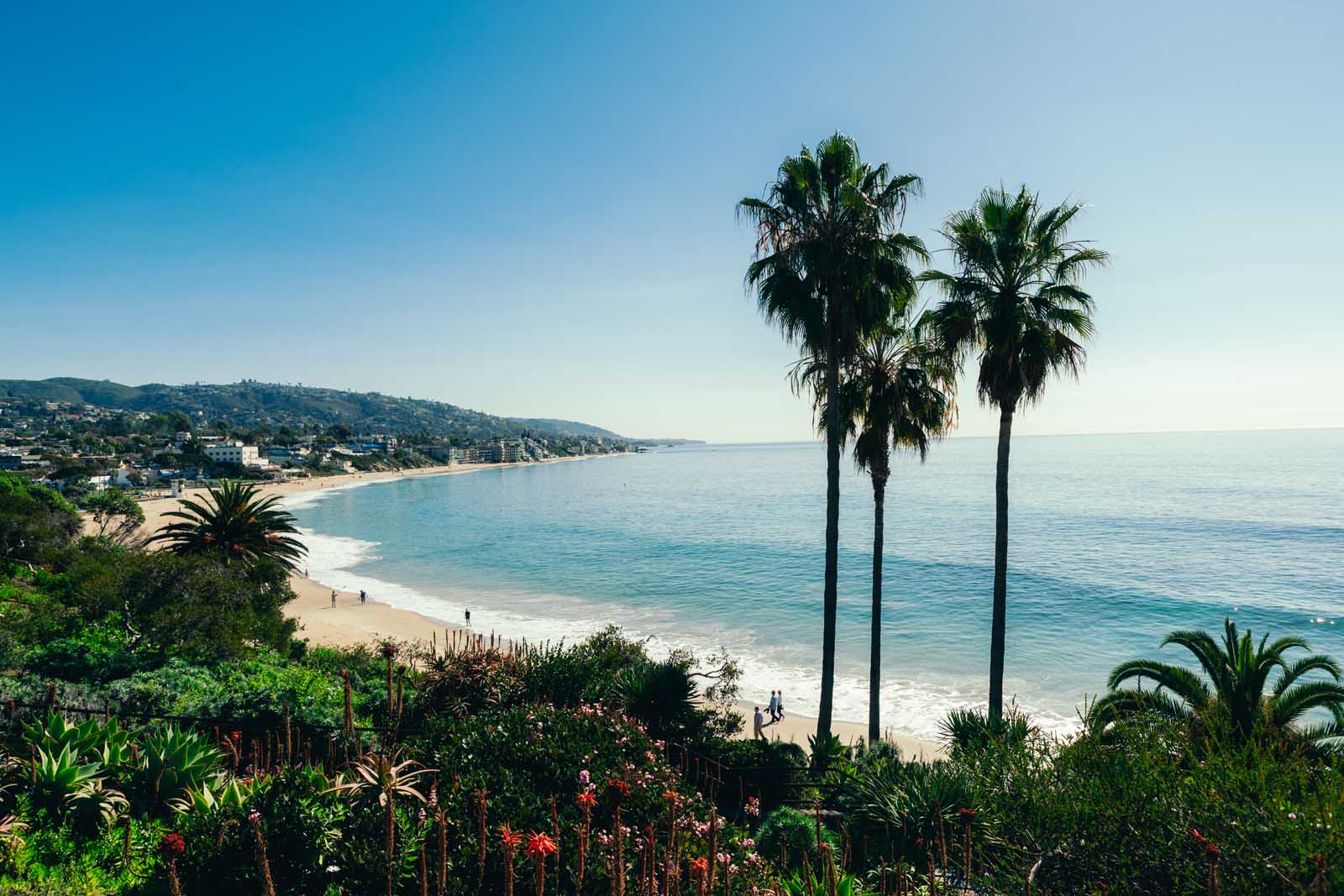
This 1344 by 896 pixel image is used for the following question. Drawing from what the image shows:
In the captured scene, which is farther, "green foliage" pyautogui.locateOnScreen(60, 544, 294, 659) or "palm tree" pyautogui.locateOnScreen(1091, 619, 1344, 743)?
"green foliage" pyautogui.locateOnScreen(60, 544, 294, 659)

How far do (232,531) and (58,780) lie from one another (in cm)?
1691

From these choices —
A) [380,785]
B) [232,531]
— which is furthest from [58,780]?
[232,531]

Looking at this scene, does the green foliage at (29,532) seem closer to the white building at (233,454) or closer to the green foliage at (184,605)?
the green foliage at (184,605)

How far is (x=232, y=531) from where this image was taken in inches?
819

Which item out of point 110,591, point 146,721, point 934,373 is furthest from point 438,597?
point 934,373

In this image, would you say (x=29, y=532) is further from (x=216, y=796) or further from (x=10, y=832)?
(x=216, y=796)

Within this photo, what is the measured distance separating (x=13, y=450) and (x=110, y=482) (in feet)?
204

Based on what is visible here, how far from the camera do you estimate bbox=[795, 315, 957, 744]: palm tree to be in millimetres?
13898

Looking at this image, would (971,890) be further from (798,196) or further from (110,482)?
(110,482)

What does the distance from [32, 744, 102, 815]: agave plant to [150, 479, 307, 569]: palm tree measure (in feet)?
49.3

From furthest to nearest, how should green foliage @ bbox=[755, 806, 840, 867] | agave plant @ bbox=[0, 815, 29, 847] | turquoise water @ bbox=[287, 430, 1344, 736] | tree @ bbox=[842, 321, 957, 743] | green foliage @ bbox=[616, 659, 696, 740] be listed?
turquoise water @ bbox=[287, 430, 1344, 736]
tree @ bbox=[842, 321, 957, 743]
green foliage @ bbox=[616, 659, 696, 740]
green foliage @ bbox=[755, 806, 840, 867]
agave plant @ bbox=[0, 815, 29, 847]

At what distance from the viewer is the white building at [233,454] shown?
139 meters

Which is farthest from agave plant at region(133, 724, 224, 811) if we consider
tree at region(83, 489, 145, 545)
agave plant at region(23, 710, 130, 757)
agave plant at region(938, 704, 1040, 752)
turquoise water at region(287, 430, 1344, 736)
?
tree at region(83, 489, 145, 545)

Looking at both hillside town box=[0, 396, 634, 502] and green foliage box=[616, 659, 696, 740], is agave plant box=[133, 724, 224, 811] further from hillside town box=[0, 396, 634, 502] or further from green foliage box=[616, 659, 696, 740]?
hillside town box=[0, 396, 634, 502]
